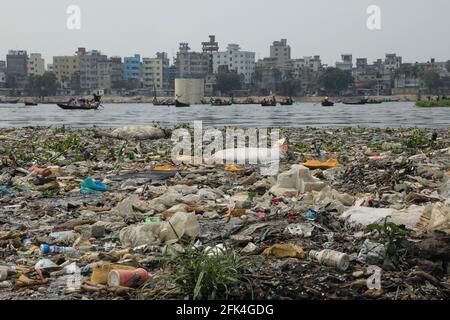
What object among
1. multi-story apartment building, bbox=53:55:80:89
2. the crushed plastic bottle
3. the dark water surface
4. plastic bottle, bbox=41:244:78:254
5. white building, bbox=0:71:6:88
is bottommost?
the dark water surface

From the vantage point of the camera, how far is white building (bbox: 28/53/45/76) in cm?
16946

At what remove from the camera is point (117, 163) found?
404 inches

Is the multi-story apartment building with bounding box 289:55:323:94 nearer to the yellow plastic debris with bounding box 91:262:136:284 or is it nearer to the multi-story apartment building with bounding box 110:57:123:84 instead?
the multi-story apartment building with bounding box 110:57:123:84

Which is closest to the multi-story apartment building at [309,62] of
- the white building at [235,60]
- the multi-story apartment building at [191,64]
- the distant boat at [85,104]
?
the white building at [235,60]

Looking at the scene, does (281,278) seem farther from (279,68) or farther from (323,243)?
(279,68)

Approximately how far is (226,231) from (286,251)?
0.97m

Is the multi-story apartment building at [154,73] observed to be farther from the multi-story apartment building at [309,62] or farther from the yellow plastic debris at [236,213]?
the yellow plastic debris at [236,213]

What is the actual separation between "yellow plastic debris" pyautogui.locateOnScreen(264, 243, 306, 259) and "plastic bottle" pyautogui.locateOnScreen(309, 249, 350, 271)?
0.14 meters

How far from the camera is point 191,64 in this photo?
507 ft

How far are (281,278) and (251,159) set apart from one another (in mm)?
6331

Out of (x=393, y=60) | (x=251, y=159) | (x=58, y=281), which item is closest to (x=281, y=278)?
(x=58, y=281)

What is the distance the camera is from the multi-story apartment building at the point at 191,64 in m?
153

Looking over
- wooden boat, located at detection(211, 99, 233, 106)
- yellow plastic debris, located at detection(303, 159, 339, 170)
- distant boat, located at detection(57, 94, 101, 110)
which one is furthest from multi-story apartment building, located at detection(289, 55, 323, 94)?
yellow plastic debris, located at detection(303, 159, 339, 170)

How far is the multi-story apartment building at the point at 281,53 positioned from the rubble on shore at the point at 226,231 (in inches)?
6299
